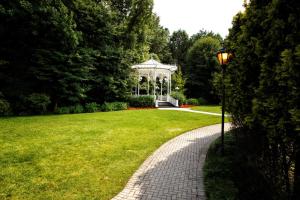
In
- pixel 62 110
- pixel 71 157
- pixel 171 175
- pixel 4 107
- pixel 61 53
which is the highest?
pixel 61 53

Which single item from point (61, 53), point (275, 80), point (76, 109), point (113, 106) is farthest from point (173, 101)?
point (275, 80)

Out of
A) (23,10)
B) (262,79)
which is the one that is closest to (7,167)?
(262,79)

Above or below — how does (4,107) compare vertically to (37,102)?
below

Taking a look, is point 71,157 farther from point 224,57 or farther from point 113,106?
point 113,106

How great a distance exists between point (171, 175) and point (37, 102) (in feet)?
49.2

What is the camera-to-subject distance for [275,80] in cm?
309

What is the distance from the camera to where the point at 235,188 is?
405 centimetres

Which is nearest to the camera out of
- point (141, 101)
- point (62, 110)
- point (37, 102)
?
point (37, 102)

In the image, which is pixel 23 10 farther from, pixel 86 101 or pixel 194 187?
pixel 194 187

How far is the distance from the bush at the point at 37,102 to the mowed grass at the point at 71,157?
213 inches

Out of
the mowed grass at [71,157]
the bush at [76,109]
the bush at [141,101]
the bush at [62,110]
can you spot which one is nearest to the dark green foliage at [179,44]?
the bush at [141,101]

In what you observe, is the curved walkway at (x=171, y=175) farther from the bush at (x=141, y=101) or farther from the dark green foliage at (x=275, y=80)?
the bush at (x=141, y=101)

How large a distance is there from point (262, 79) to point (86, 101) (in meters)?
20.4

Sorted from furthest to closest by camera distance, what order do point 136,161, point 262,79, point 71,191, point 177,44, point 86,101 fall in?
point 177,44, point 86,101, point 136,161, point 71,191, point 262,79
